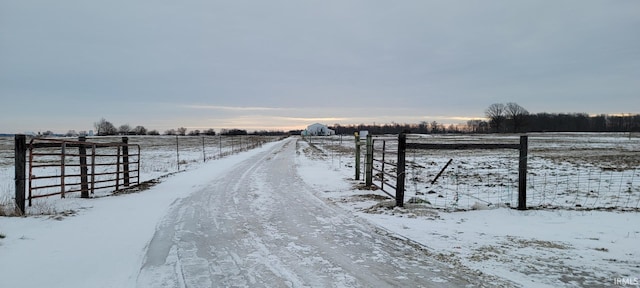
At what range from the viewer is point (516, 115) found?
5089 inches

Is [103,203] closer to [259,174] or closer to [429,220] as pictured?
[259,174]

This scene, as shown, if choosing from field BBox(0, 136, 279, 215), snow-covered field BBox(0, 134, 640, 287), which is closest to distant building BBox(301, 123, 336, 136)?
field BBox(0, 136, 279, 215)

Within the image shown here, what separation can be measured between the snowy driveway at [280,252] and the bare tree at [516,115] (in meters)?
138

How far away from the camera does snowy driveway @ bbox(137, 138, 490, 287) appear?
416 centimetres

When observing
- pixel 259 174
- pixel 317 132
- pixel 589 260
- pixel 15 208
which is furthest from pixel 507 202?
pixel 317 132

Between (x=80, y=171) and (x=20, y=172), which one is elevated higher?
(x=20, y=172)

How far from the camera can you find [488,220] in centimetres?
697

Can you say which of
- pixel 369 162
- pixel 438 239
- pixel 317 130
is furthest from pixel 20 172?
pixel 317 130

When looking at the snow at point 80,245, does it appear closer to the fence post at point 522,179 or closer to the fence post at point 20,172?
the fence post at point 20,172

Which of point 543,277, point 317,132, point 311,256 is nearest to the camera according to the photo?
point 543,277

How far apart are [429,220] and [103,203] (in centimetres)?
797

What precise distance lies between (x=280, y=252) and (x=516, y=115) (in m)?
144

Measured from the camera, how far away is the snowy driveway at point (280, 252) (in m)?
4.16

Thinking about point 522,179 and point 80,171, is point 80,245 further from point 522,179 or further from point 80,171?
point 522,179
